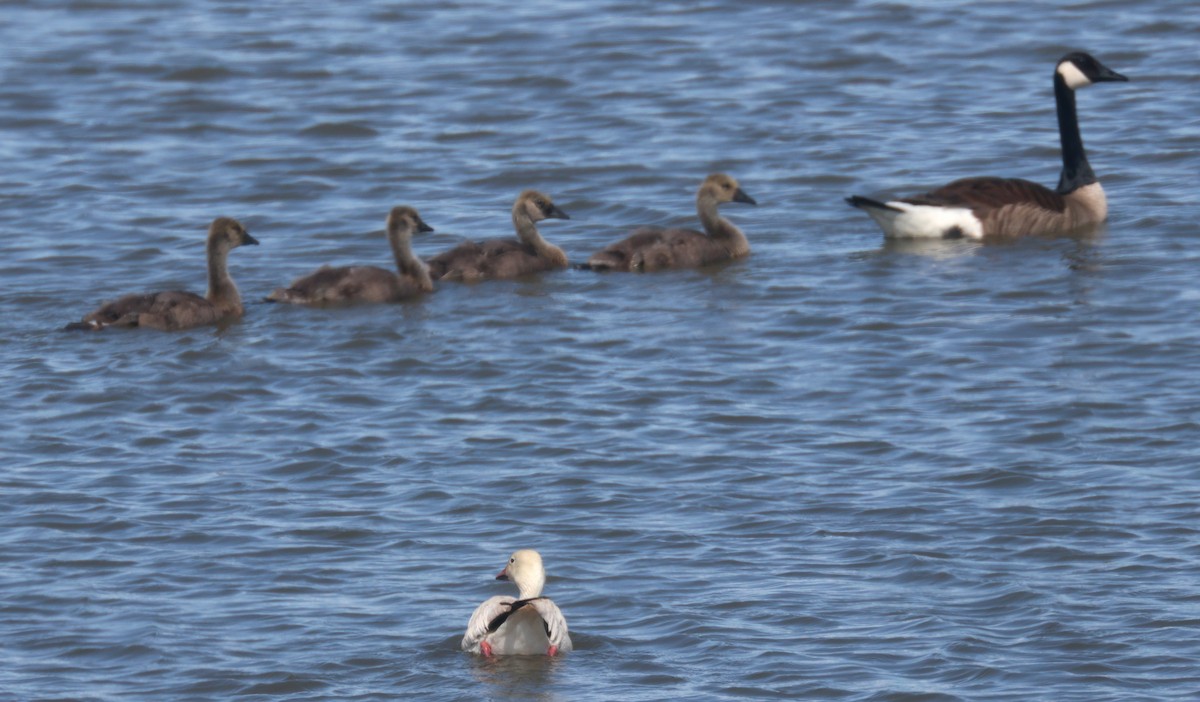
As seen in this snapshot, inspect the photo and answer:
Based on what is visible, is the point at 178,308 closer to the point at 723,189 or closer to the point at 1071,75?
the point at 723,189

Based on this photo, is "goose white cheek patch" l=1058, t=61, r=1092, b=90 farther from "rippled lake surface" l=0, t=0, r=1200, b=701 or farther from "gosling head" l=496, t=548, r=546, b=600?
"gosling head" l=496, t=548, r=546, b=600

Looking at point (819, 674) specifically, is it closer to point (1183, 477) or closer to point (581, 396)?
point (1183, 477)

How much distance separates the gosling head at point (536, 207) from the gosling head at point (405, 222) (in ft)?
2.79

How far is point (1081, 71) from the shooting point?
1847 centimetres

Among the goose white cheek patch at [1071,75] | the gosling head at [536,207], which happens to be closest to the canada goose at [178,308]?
the gosling head at [536,207]

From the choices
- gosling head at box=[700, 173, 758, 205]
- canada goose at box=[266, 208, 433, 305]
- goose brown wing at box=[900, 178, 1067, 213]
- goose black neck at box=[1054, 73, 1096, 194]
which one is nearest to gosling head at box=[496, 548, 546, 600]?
canada goose at box=[266, 208, 433, 305]

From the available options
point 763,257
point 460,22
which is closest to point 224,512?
point 763,257

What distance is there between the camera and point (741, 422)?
1266 centimetres

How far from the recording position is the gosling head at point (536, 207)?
Result: 16.8m

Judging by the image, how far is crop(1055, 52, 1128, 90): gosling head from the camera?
18.4m

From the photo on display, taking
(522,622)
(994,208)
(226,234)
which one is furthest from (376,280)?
(522,622)

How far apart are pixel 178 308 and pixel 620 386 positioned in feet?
11.1

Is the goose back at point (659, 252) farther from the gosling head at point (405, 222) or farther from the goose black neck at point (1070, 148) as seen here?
the goose black neck at point (1070, 148)

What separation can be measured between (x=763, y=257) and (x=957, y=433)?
4787 mm
